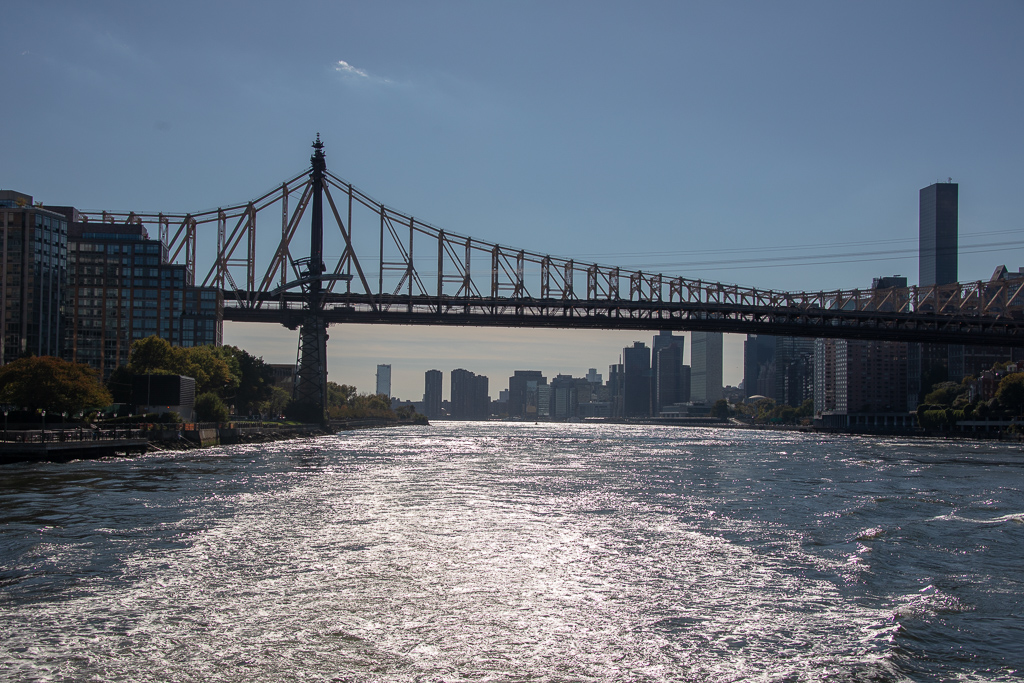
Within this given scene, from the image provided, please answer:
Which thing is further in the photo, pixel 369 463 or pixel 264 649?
pixel 369 463

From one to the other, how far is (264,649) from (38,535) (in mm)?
15364

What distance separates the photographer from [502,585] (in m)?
21.3

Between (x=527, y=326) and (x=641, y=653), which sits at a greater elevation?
(x=527, y=326)

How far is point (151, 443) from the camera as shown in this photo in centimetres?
7494

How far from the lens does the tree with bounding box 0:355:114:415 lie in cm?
8012

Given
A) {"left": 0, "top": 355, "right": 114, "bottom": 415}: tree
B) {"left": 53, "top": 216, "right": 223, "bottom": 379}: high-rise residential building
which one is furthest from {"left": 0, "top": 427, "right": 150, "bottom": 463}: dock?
{"left": 53, "top": 216, "right": 223, "bottom": 379}: high-rise residential building

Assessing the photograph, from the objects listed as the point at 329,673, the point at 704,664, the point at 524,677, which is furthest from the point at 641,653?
the point at 329,673

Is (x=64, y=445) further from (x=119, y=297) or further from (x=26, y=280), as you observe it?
(x=119, y=297)

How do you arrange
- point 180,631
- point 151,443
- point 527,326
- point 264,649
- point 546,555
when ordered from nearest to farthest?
point 264,649 < point 180,631 < point 546,555 < point 151,443 < point 527,326

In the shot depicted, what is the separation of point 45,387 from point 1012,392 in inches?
5717

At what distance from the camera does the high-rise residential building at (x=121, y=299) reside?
190m

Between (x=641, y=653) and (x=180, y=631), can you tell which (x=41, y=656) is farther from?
(x=641, y=653)

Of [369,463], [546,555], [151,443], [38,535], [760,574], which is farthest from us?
[151,443]

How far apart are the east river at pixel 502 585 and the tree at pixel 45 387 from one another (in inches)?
1701
